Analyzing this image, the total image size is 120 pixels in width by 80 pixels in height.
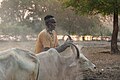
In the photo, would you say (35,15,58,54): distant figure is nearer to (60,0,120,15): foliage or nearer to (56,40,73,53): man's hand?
(56,40,73,53): man's hand

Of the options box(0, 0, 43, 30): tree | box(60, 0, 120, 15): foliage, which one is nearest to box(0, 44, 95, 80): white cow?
box(60, 0, 120, 15): foliage

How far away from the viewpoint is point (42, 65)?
626 cm

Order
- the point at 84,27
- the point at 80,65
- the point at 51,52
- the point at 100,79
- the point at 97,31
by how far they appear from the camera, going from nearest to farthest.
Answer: the point at 51,52
the point at 80,65
the point at 100,79
the point at 84,27
the point at 97,31

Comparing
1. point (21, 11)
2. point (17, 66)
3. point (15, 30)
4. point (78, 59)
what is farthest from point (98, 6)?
point (21, 11)

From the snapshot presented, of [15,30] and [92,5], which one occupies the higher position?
[92,5]

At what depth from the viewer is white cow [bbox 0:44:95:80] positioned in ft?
16.1

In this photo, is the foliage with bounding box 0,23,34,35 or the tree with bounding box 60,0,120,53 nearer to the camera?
the tree with bounding box 60,0,120,53

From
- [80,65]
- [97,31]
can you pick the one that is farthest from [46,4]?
[80,65]

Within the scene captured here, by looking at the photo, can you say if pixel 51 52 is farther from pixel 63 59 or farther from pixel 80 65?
pixel 80 65

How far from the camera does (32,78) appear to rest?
17.0 feet

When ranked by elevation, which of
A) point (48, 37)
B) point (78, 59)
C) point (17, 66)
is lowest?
point (78, 59)

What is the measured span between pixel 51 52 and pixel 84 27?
5205 cm

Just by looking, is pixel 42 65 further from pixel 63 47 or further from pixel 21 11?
pixel 21 11

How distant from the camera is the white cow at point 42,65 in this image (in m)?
4.89
